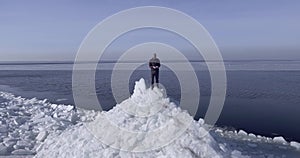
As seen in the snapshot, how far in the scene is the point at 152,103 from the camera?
846 cm

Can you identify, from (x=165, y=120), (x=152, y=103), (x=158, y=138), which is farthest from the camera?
(x=152, y=103)

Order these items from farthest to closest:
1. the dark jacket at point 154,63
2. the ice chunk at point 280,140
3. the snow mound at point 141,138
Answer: the ice chunk at point 280,140 < the dark jacket at point 154,63 < the snow mound at point 141,138

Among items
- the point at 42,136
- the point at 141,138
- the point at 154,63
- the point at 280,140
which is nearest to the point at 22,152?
the point at 42,136

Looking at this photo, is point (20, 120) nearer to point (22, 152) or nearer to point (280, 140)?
point (22, 152)

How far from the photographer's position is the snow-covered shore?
6.98m

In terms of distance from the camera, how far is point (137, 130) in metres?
7.50

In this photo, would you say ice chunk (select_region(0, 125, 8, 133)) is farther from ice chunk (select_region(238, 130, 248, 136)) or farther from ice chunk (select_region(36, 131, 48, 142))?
ice chunk (select_region(238, 130, 248, 136))

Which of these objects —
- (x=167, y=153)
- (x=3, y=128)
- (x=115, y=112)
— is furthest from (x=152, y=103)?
(x=3, y=128)

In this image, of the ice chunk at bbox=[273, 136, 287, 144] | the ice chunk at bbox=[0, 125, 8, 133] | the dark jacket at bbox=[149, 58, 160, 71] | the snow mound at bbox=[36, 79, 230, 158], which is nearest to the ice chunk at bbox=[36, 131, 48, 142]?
the snow mound at bbox=[36, 79, 230, 158]

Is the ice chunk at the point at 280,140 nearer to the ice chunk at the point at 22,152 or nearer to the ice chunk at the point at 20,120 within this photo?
the ice chunk at the point at 22,152

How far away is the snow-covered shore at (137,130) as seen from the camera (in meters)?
6.98

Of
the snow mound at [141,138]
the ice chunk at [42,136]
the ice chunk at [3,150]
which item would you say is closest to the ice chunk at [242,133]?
the snow mound at [141,138]

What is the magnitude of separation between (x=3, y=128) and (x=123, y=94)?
31.0ft

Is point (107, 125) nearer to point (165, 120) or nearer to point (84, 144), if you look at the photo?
point (84, 144)
